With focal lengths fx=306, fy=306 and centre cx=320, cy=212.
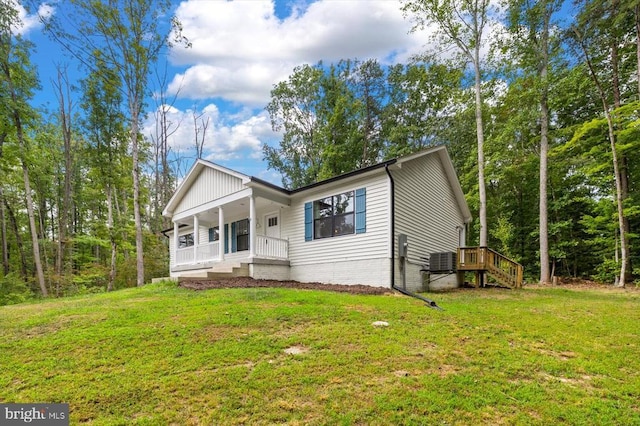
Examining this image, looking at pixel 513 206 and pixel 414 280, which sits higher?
pixel 513 206

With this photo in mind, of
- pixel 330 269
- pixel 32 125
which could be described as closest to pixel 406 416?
pixel 330 269

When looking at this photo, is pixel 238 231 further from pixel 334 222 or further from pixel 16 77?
pixel 16 77

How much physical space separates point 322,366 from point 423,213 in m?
9.23

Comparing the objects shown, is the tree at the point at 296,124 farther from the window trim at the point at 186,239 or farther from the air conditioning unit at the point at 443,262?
the air conditioning unit at the point at 443,262

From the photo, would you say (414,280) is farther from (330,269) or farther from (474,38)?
(474,38)

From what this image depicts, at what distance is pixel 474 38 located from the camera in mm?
14359

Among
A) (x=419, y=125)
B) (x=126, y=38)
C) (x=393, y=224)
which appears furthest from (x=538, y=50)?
(x=126, y=38)

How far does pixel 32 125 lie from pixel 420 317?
1840 centimetres

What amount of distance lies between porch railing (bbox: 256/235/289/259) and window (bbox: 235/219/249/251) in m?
2.24

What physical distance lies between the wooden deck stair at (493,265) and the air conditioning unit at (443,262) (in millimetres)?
1243

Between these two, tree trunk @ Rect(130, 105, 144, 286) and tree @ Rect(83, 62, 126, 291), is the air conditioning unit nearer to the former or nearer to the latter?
tree trunk @ Rect(130, 105, 144, 286)

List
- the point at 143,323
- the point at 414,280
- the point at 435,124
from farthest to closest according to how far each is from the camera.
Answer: the point at 435,124 < the point at 414,280 < the point at 143,323

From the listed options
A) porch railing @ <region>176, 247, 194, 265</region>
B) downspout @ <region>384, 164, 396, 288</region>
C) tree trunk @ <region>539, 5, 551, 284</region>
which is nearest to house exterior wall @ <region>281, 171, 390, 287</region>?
downspout @ <region>384, 164, 396, 288</region>

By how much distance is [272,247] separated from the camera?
11617 millimetres
